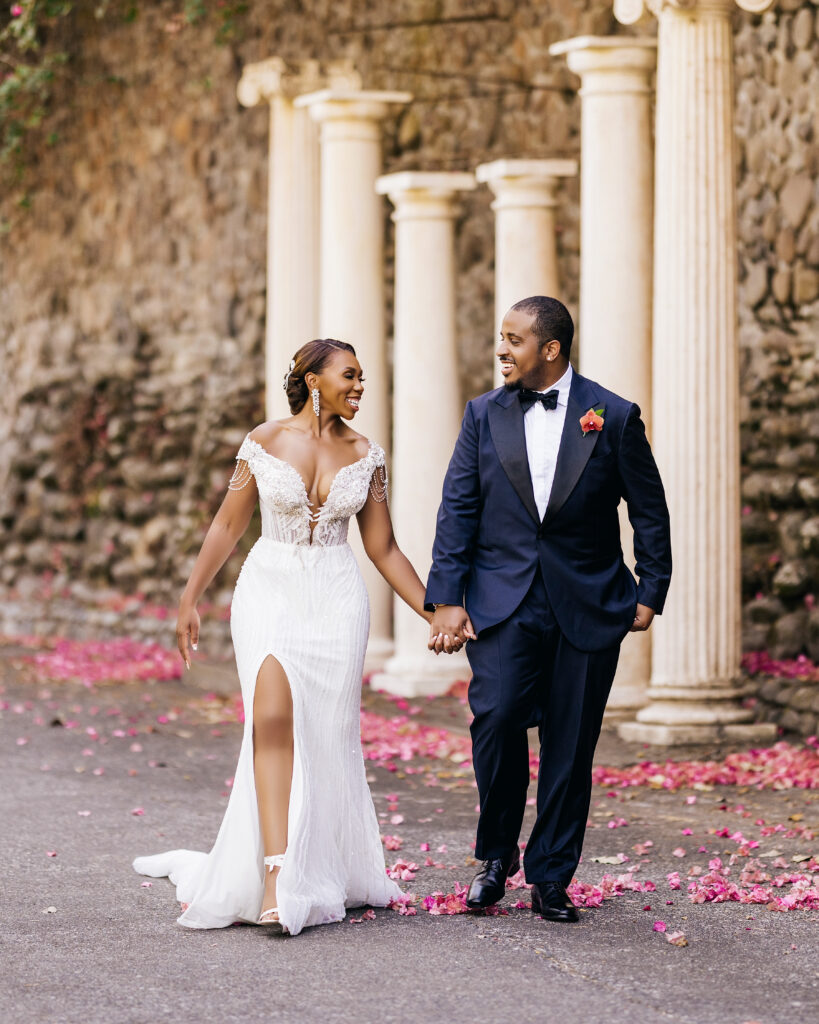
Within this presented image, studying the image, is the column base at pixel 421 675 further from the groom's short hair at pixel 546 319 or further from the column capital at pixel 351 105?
the groom's short hair at pixel 546 319

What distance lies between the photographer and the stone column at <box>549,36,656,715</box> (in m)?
8.86

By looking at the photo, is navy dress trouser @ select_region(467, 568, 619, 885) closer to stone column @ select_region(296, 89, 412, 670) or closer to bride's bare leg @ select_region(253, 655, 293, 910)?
bride's bare leg @ select_region(253, 655, 293, 910)

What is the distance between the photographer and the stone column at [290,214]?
11.8 meters

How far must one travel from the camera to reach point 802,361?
1042cm

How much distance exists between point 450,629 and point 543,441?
61 centimetres

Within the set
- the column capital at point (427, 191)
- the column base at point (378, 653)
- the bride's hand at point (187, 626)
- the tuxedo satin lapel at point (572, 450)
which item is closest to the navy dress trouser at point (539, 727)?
the tuxedo satin lapel at point (572, 450)

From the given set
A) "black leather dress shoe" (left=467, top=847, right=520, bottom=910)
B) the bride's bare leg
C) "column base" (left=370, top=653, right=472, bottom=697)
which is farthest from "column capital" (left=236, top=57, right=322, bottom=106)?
"black leather dress shoe" (left=467, top=847, right=520, bottom=910)

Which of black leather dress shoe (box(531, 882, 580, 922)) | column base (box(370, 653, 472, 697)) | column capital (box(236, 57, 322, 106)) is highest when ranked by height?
column capital (box(236, 57, 322, 106))

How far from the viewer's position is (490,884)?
521 centimetres

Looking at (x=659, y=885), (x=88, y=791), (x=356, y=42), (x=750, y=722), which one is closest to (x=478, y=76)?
(x=356, y=42)

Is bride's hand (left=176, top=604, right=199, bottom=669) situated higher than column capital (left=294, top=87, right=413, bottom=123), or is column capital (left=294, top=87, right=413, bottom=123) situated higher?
column capital (left=294, top=87, right=413, bottom=123)

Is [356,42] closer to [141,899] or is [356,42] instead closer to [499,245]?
[499,245]

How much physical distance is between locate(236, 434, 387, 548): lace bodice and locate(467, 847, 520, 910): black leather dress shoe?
1.08 meters

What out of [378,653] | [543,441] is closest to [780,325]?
[378,653]
